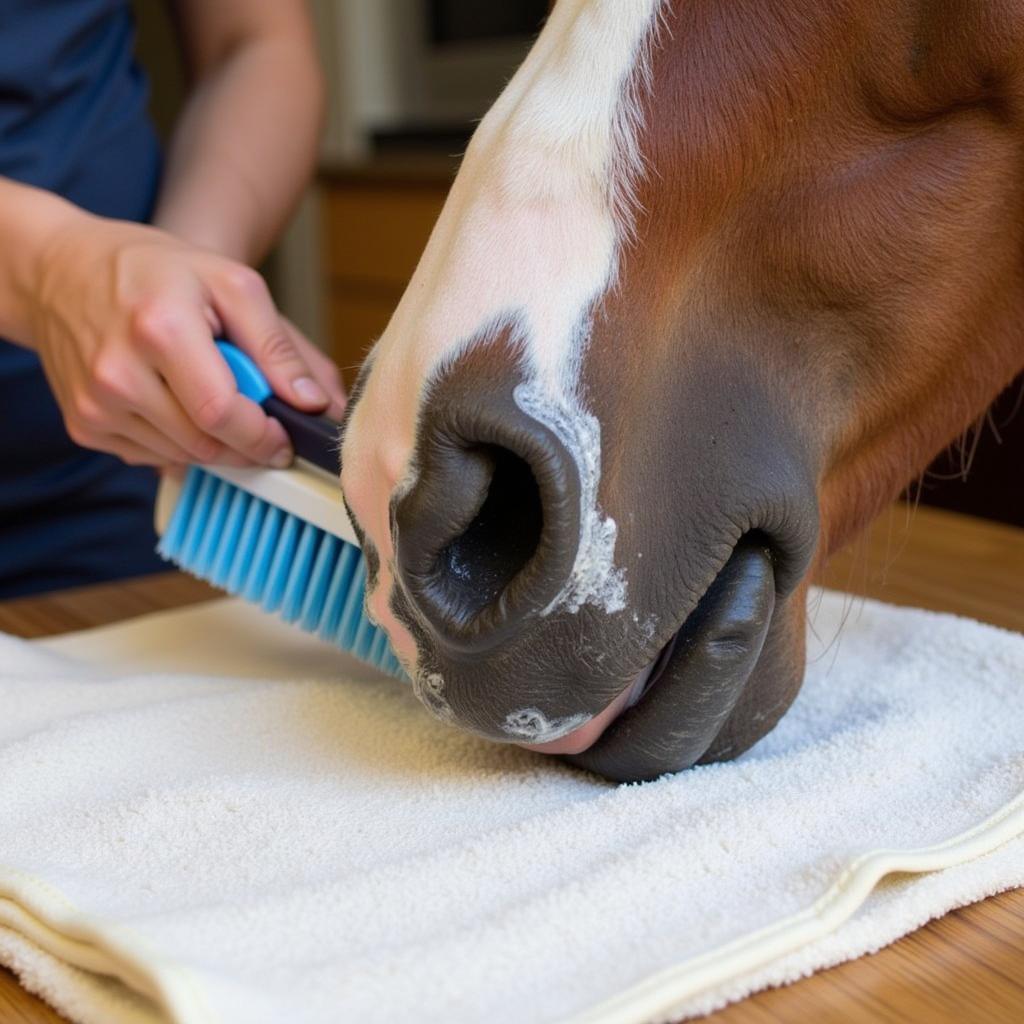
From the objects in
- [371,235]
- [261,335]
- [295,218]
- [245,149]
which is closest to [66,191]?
[245,149]

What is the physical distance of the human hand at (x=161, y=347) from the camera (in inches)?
25.0

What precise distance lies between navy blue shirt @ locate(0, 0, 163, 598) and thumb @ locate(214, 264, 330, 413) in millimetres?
370

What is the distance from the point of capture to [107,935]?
366 millimetres

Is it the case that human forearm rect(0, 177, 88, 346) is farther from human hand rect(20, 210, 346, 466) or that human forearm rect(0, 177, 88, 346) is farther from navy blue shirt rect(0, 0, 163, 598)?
navy blue shirt rect(0, 0, 163, 598)

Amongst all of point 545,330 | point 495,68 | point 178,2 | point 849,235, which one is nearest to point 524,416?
point 545,330

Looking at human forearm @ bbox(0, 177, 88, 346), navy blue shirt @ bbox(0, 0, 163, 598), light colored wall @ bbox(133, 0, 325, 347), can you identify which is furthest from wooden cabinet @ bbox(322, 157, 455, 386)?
human forearm @ bbox(0, 177, 88, 346)

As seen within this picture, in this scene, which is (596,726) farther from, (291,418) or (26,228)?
(26,228)

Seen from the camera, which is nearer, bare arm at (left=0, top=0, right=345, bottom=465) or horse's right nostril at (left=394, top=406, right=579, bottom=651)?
horse's right nostril at (left=394, top=406, right=579, bottom=651)

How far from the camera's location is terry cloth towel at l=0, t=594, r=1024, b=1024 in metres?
0.36

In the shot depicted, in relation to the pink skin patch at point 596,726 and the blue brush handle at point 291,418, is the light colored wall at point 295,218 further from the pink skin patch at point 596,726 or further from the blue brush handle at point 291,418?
the pink skin patch at point 596,726

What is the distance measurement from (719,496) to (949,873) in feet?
0.46

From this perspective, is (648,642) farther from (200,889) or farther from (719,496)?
(200,889)

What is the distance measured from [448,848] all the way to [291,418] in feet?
0.86

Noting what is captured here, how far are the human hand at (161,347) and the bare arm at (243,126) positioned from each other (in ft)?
0.76
